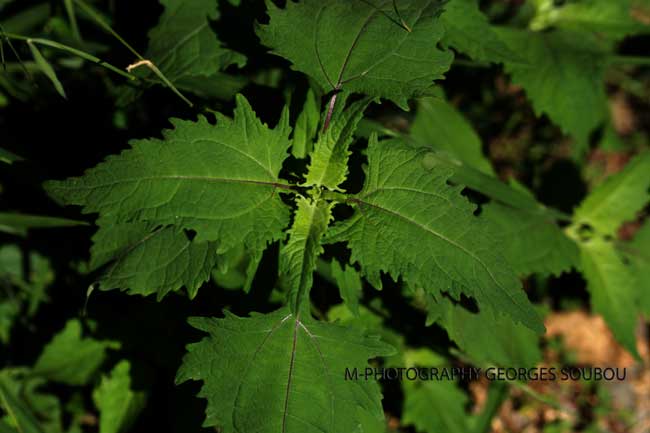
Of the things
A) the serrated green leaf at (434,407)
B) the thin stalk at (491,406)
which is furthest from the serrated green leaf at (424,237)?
the thin stalk at (491,406)

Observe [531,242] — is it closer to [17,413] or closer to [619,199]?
[619,199]

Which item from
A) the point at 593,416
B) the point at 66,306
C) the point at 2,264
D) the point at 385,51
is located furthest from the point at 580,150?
the point at 2,264

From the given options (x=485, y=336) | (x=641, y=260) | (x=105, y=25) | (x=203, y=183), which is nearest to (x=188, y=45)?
(x=105, y=25)

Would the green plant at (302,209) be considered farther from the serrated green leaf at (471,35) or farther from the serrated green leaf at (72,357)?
the serrated green leaf at (72,357)

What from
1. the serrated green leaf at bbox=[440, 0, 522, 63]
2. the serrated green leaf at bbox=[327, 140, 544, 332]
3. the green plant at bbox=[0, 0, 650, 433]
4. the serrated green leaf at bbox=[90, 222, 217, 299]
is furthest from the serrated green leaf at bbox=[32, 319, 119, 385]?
the serrated green leaf at bbox=[440, 0, 522, 63]

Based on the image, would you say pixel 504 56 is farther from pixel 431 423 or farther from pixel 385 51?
pixel 431 423
